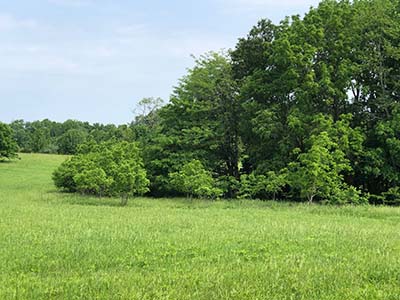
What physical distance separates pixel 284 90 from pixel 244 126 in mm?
3869

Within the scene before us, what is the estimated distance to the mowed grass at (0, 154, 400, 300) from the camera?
611 cm

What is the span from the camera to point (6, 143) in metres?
65.2

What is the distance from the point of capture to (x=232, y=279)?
22.1ft

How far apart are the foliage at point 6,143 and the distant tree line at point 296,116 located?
117 feet

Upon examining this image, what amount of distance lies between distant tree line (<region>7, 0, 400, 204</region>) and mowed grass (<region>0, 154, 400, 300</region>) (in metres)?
11.9

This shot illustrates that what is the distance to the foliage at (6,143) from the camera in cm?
6400

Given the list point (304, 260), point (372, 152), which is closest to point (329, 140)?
point (372, 152)

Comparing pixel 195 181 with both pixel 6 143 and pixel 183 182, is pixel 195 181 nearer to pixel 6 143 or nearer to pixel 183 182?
pixel 183 182

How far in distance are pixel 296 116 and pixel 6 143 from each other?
1946 inches

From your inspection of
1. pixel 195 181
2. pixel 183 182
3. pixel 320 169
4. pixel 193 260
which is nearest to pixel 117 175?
pixel 183 182

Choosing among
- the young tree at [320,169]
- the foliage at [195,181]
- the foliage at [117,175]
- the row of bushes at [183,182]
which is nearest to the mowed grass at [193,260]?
the young tree at [320,169]

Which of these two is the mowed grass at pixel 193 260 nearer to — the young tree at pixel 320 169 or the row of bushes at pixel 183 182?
the young tree at pixel 320 169

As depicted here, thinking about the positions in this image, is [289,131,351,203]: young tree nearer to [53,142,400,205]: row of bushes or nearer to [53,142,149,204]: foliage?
[53,142,400,205]: row of bushes

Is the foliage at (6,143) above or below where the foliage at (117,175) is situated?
above
